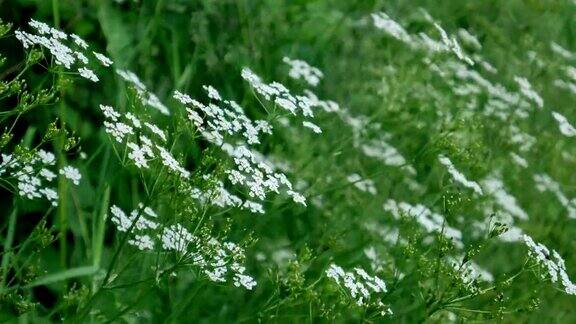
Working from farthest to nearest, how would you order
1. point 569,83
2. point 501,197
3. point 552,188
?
point 569,83, point 552,188, point 501,197

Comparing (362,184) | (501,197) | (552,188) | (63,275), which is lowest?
(552,188)

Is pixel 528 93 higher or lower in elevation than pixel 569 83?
higher

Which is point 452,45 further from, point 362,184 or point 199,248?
point 199,248

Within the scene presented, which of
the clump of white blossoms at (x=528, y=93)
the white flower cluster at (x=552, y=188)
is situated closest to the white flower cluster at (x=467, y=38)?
the clump of white blossoms at (x=528, y=93)

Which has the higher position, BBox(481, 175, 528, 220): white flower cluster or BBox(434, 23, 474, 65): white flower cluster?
BBox(434, 23, 474, 65): white flower cluster

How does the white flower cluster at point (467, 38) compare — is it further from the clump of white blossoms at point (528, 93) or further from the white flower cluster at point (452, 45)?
the white flower cluster at point (452, 45)

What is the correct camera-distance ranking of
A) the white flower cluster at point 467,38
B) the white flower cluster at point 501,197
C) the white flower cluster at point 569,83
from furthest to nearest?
the white flower cluster at point 569,83 < the white flower cluster at point 467,38 < the white flower cluster at point 501,197

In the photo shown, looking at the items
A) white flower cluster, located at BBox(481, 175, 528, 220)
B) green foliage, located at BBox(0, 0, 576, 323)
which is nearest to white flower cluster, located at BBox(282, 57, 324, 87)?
green foliage, located at BBox(0, 0, 576, 323)

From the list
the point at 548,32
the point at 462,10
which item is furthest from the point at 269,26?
the point at 548,32

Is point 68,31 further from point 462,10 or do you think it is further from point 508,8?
point 508,8

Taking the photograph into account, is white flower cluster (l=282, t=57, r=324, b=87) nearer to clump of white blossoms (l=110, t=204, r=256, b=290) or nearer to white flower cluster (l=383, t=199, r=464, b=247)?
white flower cluster (l=383, t=199, r=464, b=247)

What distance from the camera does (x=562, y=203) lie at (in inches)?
191

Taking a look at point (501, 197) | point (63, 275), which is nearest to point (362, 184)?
point (501, 197)

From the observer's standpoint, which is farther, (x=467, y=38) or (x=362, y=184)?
(x=467, y=38)
